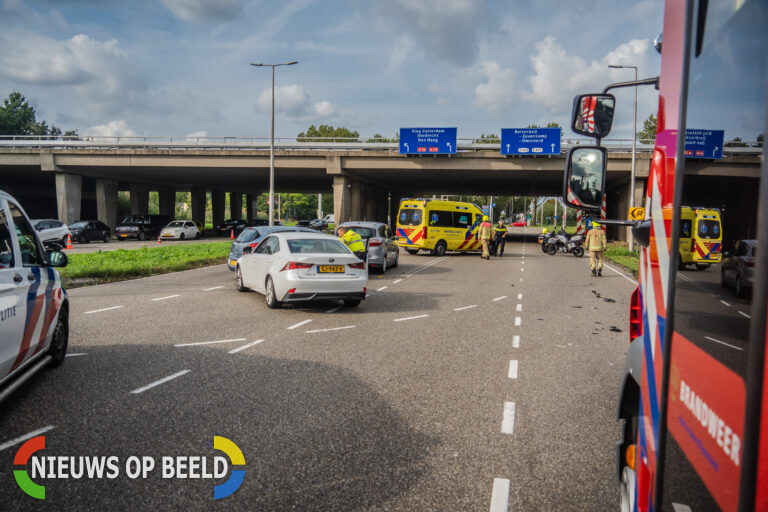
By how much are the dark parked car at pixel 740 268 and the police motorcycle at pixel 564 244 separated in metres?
30.0

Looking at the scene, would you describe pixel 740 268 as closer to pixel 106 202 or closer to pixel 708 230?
pixel 708 230

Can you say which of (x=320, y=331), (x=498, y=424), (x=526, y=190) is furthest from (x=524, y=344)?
(x=526, y=190)

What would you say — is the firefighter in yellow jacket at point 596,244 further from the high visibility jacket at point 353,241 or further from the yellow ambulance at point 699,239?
the yellow ambulance at point 699,239

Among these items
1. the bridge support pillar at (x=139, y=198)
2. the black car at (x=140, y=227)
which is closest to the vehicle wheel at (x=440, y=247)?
the black car at (x=140, y=227)

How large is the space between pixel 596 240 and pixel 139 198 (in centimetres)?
4573

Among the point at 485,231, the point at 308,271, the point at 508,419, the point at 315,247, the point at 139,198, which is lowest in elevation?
the point at 508,419

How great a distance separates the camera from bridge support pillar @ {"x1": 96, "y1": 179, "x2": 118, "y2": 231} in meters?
47.7

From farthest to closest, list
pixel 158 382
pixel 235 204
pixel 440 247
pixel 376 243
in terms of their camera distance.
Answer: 1. pixel 235 204
2. pixel 440 247
3. pixel 376 243
4. pixel 158 382

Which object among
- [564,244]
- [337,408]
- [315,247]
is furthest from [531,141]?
[337,408]

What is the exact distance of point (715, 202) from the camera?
178 cm

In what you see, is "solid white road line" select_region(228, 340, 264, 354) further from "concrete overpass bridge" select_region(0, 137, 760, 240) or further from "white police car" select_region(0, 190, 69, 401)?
"concrete overpass bridge" select_region(0, 137, 760, 240)

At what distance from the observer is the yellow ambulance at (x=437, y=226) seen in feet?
92.1

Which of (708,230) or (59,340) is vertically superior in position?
(708,230)

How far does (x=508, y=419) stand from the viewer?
15.9ft
